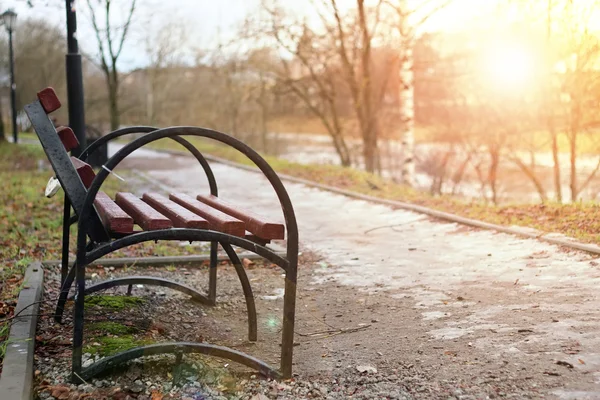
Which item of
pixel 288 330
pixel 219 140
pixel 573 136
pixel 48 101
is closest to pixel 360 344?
pixel 288 330

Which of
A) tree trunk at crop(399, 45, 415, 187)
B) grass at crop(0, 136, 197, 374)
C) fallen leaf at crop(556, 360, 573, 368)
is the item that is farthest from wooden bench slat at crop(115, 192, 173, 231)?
tree trunk at crop(399, 45, 415, 187)

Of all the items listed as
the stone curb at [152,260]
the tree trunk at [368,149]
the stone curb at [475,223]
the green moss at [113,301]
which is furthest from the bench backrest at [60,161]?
the tree trunk at [368,149]

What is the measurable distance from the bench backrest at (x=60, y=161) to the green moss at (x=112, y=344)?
2.01ft

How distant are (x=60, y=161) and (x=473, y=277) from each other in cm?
326

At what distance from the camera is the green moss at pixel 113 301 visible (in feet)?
14.6

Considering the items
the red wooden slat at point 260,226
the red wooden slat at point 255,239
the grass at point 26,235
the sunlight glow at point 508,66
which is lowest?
the grass at point 26,235

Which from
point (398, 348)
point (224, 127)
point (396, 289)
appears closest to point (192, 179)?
point (396, 289)

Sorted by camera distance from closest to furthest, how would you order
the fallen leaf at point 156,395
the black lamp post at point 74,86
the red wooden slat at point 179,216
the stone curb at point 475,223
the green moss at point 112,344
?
1. the fallen leaf at point 156,395
2. the red wooden slat at point 179,216
3. the green moss at point 112,344
4. the stone curb at point 475,223
5. the black lamp post at point 74,86

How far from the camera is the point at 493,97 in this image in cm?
1920

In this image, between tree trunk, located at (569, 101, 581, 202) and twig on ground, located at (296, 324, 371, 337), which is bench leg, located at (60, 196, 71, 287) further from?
tree trunk, located at (569, 101, 581, 202)

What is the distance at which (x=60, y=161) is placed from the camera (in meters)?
3.50

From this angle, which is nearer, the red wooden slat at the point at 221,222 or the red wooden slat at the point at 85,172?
the red wooden slat at the point at 221,222

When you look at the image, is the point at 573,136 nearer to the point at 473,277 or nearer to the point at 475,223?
the point at 475,223

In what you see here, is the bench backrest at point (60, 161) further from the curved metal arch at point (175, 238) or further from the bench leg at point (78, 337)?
the bench leg at point (78, 337)
